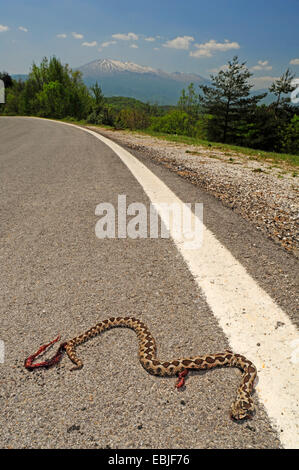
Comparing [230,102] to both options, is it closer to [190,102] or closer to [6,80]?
[190,102]

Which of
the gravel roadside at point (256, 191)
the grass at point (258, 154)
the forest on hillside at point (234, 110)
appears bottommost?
the gravel roadside at point (256, 191)

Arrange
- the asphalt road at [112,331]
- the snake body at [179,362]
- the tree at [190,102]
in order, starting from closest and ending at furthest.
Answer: the asphalt road at [112,331]
the snake body at [179,362]
the tree at [190,102]

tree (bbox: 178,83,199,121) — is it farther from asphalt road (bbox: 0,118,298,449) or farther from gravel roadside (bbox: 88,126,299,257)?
asphalt road (bbox: 0,118,298,449)

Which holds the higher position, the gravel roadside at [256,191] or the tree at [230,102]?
the tree at [230,102]

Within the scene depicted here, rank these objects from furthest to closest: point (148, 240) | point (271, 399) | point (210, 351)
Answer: point (148, 240), point (210, 351), point (271, 399)

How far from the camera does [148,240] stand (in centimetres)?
356

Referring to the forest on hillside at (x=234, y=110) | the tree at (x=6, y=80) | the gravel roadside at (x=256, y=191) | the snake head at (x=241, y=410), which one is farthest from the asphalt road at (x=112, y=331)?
the tree at (x=6, y=80)

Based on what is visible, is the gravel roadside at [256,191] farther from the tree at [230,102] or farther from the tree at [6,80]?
the tree at [6,80]

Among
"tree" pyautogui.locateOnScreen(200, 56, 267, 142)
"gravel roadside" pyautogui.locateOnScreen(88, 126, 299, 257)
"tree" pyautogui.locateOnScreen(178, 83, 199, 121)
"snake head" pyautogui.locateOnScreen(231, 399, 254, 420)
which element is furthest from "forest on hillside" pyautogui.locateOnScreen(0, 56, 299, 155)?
"snake head" pyautogui.locateOnScreen(231, 399, 254, 420)

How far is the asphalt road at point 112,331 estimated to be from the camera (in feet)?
4.99

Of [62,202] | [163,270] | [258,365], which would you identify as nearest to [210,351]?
[258,365]

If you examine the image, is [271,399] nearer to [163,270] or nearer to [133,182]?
[163,270]

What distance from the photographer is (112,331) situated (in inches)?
87.0

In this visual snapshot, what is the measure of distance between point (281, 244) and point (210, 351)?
2.14 metres
